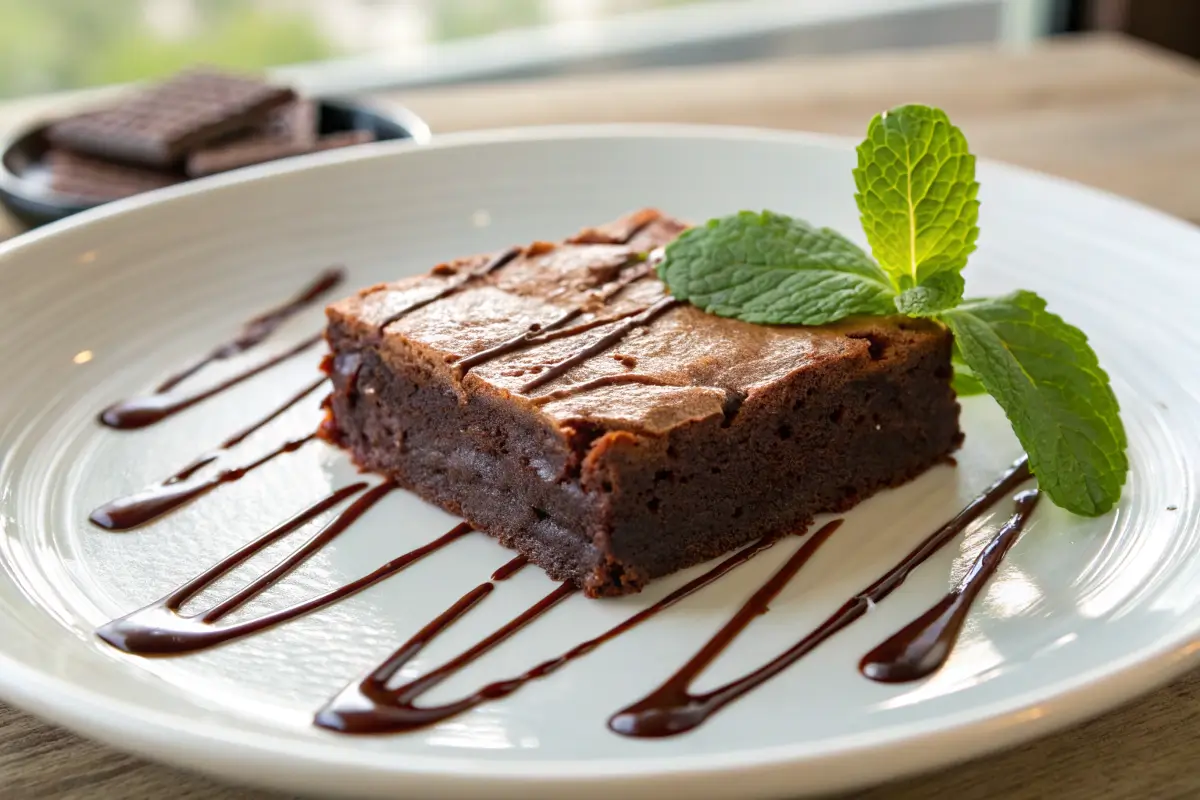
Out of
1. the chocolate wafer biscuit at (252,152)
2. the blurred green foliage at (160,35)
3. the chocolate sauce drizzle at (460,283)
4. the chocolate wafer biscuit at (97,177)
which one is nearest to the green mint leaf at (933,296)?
the chocolate sauce drizzle at (460,283)

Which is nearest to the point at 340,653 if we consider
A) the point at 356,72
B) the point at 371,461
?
the point at 371,461

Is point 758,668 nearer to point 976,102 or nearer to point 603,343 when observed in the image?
point 603,343

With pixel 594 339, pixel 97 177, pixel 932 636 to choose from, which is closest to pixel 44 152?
pixel 97 177

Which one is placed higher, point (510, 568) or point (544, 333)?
point (544, 333)

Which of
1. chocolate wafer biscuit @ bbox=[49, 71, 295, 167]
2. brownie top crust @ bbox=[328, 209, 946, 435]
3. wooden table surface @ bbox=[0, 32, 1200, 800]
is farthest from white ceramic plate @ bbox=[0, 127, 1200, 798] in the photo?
wooden table surface @ bbox=[0, 32, 1200, 800]

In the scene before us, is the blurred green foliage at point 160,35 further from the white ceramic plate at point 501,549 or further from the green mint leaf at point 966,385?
the green mint leaf at point 966,385

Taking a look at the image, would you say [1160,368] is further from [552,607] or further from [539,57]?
[539,57]

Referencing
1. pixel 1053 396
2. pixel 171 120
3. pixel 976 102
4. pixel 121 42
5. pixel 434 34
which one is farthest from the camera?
pixel 434 34

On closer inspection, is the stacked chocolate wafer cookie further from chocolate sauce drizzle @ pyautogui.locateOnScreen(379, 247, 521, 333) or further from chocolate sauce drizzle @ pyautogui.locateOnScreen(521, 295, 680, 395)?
chocolate sauce drizzle @ pyautogui.locateOnScreen(521, 295, 680, 395)
